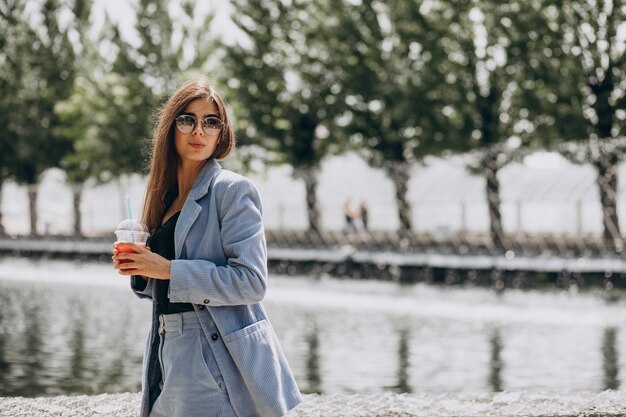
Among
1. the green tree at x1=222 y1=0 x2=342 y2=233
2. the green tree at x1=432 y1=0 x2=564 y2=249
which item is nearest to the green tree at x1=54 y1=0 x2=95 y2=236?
the green tree at x1=222 y1=0 x2=342 y2=233

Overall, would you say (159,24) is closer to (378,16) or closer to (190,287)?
(378,16)

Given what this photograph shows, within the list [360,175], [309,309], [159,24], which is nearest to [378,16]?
[159,24]

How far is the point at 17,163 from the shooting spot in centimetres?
4794

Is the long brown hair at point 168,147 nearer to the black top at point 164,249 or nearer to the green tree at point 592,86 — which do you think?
the black top at point 164,249

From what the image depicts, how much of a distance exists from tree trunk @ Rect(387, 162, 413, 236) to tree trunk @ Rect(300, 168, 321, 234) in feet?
10.6

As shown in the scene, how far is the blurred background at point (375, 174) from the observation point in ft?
45.3

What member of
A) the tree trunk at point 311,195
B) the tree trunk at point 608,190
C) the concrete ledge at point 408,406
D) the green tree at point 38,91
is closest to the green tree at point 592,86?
the tree trunk at point 608,190

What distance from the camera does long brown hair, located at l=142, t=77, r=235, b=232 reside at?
124 inches

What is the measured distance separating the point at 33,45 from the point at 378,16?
1814cm

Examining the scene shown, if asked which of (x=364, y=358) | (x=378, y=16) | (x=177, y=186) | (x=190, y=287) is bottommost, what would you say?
(x=364, y=358)

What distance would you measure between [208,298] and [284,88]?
3589 centimetres

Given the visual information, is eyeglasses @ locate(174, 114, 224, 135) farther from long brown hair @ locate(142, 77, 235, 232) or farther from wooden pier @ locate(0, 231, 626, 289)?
wooden pier @ locate(0, 231, 626, 289)

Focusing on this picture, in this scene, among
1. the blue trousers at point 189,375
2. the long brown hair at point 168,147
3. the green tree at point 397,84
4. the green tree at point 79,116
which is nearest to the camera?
the blue trousers at point 189,375

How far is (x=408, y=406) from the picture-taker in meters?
4.71
